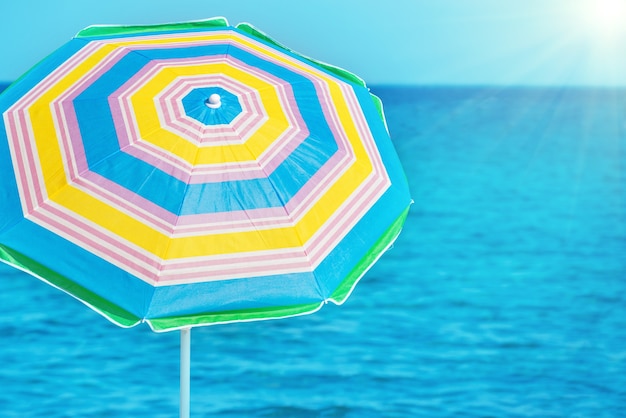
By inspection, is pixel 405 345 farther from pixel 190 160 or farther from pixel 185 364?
pixel 190 160

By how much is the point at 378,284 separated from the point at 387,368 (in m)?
3.46

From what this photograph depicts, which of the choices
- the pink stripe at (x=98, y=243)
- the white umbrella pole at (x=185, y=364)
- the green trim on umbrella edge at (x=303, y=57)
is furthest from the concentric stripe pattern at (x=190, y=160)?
the white umbrella pole at (x=185, y=364)

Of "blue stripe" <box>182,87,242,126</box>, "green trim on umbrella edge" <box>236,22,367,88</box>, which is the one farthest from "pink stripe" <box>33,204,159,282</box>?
"green trim on umbrella edge" <box>236,22,367,88</box>

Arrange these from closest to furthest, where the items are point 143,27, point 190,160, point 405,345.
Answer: point 190,160 < point 143,27 < point 405,345

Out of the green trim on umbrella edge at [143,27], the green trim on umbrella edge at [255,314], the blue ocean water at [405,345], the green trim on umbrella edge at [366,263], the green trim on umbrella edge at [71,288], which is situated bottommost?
the blue ocean water at [405,345]

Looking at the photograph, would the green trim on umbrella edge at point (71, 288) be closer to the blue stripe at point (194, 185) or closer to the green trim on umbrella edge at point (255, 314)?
the green trim on umbrella edge at point (255, 314)

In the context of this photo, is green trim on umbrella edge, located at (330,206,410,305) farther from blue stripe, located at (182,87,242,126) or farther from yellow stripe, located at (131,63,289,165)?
blue stripe, located at (182,87,242,126)

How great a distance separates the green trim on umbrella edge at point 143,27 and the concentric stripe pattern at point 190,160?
91mm

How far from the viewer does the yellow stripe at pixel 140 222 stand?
8.44 ft

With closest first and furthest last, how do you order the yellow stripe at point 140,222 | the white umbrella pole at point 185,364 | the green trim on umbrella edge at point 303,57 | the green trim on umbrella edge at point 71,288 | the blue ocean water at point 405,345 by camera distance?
the green trim on umbrella edge at point 71,288, the yellow stripe at point 140,222, the white umbrella pole at point 185,364, the green trim on umbrella edge at point 303,57, the blue ocean water at point 405,345

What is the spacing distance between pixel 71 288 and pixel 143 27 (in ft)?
3.36

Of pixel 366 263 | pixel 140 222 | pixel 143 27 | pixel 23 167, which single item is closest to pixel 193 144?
pixel 140 222

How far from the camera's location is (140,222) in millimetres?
2598

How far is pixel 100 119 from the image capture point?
280cm
